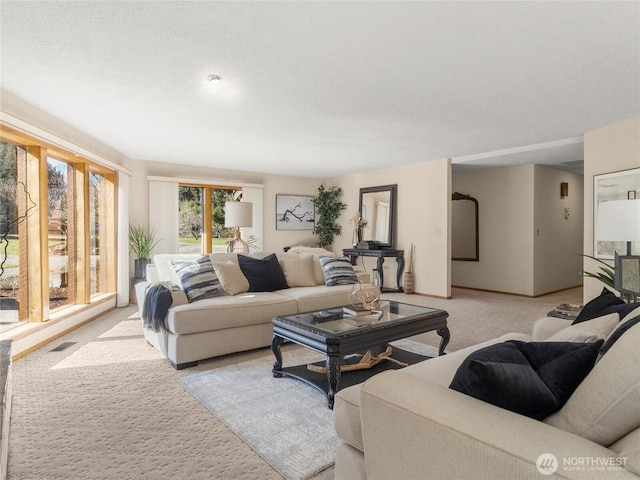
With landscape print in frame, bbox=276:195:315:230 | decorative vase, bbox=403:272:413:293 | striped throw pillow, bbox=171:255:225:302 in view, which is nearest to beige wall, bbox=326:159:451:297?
decorative vase, bbox=403:272:413:293

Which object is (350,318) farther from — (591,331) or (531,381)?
(531,381)

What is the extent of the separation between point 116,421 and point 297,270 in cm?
243

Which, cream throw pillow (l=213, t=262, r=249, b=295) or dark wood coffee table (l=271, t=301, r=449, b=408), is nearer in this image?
dark wood coffee table (l=271, t=301, r=449, b=408)

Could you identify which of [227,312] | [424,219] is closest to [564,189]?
[424,219]

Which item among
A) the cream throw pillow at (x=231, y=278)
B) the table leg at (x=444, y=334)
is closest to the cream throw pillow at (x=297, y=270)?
the cream throw pillow at (x=231, y=278)

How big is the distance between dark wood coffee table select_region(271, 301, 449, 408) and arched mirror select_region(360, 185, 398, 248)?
163 inches

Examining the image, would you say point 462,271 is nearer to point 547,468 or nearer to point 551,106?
point 551,106

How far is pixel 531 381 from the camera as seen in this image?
1.05 meters

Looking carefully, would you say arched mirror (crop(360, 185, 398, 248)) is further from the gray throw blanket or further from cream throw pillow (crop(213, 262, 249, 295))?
the gray throw blanket

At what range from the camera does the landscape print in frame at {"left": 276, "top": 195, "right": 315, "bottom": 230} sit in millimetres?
7910

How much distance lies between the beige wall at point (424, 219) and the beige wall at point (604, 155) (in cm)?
201

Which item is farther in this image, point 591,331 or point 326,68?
point 326,68

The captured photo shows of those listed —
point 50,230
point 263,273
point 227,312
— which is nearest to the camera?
point 227,312

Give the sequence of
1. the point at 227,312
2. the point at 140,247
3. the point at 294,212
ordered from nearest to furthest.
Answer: the point at 227,312
the point at 140,247
the point at 294,212
